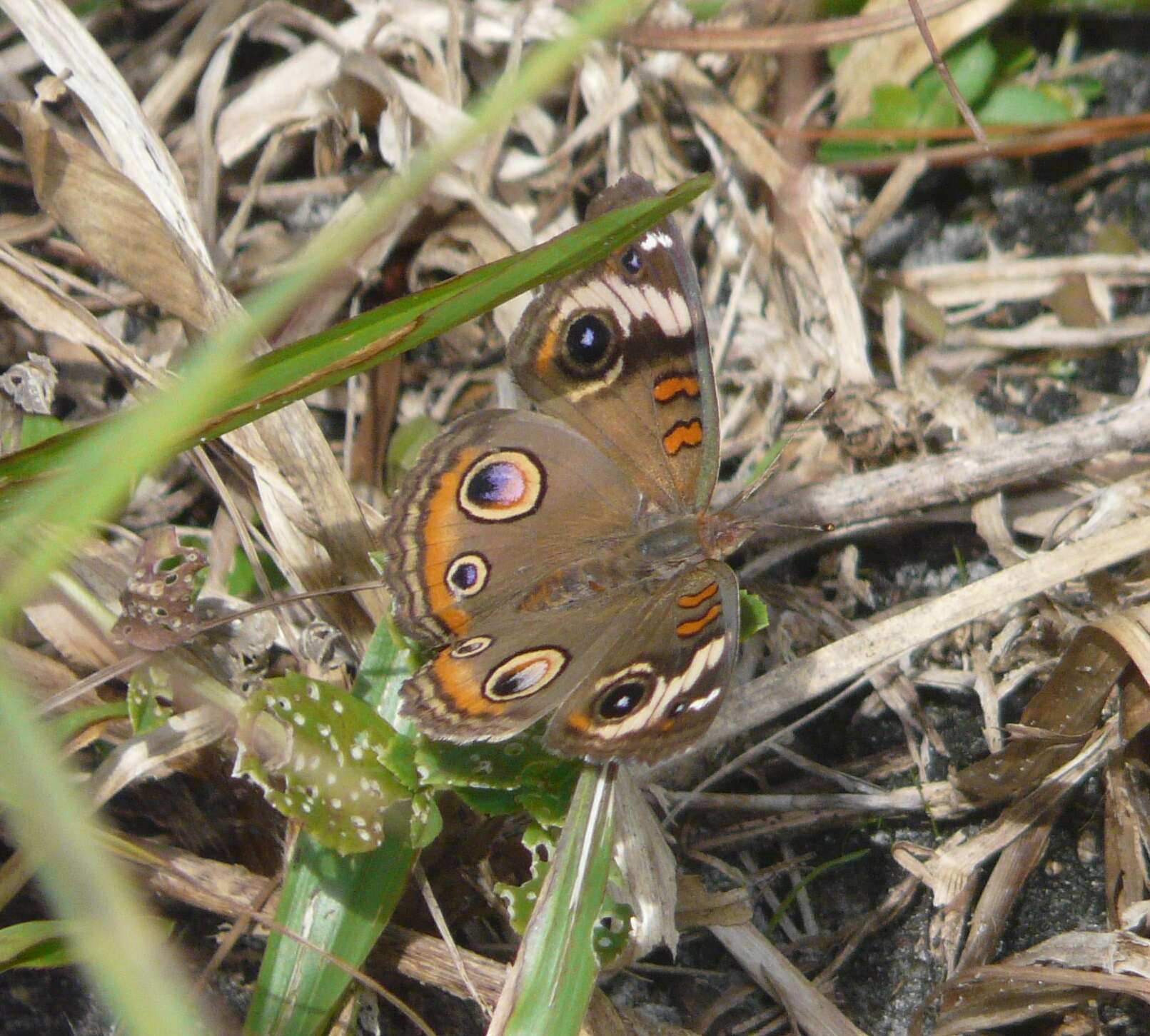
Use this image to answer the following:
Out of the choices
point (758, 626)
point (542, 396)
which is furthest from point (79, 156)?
point (758, 626)

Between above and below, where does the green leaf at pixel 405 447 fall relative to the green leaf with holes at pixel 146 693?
above

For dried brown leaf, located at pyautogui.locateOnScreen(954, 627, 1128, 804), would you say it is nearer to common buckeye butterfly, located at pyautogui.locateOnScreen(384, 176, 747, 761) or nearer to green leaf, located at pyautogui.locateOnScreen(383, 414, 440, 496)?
common buckeye butterfly, located at pyautogui.locateOnScreen(384, 176, 747, 761)

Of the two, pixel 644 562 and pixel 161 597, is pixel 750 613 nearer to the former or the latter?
pixel 644 562

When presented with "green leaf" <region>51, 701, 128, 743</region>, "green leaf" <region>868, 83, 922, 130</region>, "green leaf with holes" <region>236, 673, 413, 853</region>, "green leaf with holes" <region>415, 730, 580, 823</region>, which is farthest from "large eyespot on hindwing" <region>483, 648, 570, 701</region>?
"green leaf" <region>868, 83, 922, 130</region>

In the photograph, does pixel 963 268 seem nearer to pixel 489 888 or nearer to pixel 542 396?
pixel 542 396

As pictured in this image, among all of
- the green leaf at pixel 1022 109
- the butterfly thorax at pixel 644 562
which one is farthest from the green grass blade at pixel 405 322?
the green leaf at pixel 1022 109

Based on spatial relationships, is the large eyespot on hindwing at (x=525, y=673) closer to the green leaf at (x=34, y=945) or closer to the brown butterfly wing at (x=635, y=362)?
the brown butterfly wing at (x=635, y=362)
